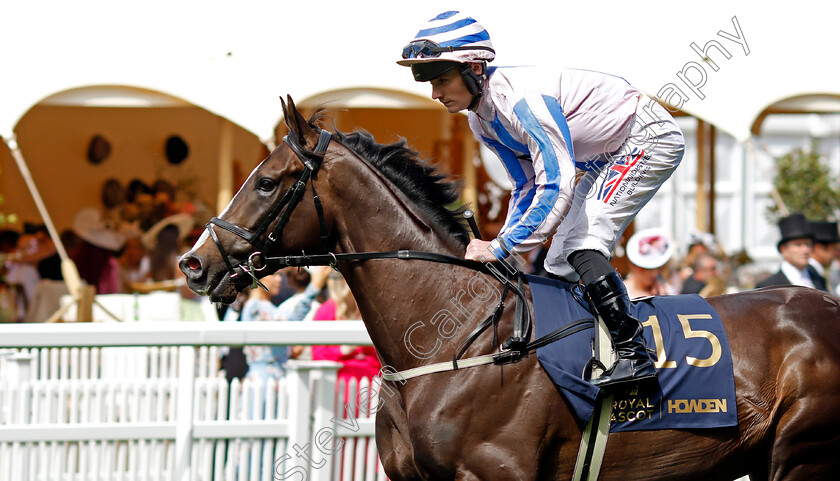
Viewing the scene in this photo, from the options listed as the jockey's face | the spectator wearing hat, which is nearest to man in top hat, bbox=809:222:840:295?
the spectator wearing hat

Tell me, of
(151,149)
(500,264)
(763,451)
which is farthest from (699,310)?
(151,149)

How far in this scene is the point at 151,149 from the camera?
10.1 metres

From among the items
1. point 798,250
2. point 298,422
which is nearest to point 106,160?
point 298,422

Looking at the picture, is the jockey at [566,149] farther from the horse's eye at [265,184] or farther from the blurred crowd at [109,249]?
the blurred crowd at [109,249]

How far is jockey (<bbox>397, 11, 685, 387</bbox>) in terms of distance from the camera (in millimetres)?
2965

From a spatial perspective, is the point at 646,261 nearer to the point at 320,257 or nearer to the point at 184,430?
the point at 184,430

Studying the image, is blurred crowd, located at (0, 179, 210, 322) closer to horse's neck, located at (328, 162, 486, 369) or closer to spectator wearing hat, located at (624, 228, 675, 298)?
spectator wearing hat, located at (624, 228, 675, 298)

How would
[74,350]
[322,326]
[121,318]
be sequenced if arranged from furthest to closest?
1. [121,318]
2. [74,350]
3. [322,326]

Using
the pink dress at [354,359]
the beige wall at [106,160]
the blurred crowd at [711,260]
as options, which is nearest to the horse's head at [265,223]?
the pink dress at [354,359]

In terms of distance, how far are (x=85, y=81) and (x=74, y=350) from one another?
3.57 metres

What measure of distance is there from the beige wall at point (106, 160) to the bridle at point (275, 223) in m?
6.93

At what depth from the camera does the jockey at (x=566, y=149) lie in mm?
2965

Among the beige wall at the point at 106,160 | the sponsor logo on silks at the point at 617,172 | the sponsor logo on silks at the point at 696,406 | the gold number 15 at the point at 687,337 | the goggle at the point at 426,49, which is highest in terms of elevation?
the beige wall at the point at 106,160

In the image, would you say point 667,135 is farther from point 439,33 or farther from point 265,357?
point 265,357
